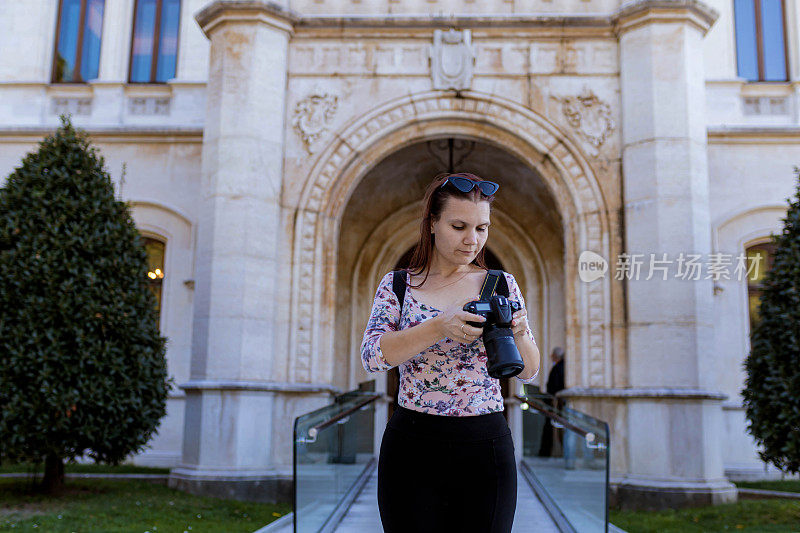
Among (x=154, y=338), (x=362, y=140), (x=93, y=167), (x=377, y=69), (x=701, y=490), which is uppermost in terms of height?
(x=377, y=69)

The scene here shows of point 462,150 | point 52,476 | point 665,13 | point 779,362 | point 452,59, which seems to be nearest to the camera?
point 779,362

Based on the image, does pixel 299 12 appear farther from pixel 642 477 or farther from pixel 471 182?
pixel 471 182

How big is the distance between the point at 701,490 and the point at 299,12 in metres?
7.84

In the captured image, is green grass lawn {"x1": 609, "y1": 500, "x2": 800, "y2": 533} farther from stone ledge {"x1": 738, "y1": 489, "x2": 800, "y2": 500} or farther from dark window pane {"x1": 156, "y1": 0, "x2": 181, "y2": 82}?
Result: dark window pane {"x1": 156, "y1": 0, "x2": 181, "y2": 82}

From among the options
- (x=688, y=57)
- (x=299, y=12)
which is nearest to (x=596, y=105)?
(x=688, y=57)

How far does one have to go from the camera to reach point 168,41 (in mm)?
13234

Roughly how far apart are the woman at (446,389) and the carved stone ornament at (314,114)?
7.62 m

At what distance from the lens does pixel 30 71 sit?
13133 millimetres

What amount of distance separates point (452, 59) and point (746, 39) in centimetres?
618

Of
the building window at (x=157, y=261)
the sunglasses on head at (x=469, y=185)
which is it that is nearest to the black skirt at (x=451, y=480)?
the sunglasses on head at (x=469, y=185)

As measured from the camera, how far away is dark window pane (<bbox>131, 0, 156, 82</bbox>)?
1316 cm

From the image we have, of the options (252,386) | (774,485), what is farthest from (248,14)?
(774,485)

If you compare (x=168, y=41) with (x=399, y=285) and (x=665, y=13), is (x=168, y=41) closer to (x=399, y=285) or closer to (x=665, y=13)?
(x=665, y=13)

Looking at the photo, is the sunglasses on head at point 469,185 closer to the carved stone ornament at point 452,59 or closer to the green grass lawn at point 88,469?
the carved stone ornament at point 452,59
